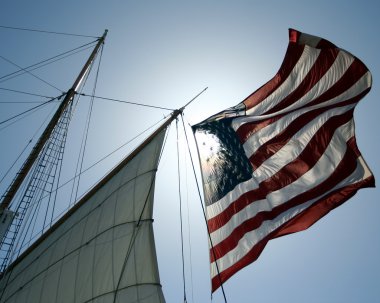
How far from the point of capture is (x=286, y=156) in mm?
7879

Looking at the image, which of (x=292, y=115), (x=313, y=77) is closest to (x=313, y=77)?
(x=313, y=77)

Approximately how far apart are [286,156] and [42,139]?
28.6ft

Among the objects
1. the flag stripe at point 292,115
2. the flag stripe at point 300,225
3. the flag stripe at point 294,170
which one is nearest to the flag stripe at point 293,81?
the flag stripe at point 292,115

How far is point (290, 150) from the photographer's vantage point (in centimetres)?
791

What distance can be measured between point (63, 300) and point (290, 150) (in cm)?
605

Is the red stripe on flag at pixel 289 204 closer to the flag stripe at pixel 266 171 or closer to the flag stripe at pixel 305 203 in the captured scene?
the flag stripe at pixel 305 203

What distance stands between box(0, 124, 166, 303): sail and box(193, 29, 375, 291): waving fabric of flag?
159cm

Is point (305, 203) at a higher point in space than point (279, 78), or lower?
lower

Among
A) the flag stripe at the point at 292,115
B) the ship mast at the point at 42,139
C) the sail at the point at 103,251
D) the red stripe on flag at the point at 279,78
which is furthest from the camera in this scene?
the ship mast at the point at 42,139

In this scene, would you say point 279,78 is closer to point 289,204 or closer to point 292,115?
point 292,115

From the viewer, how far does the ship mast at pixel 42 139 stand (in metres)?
10.5

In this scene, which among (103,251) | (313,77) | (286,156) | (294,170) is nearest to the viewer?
(103,251)

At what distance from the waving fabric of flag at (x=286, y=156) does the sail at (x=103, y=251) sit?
5.21 ft

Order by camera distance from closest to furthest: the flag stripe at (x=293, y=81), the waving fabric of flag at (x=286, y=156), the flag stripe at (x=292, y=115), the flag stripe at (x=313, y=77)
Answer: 1. the waving fabric of flag at (x=286, y=156)
2. the flag stripe at (x=292, y=115)
3. the flag stripe at (x=313, y=77)
4. the flag stripe at (x=293, y=81)
